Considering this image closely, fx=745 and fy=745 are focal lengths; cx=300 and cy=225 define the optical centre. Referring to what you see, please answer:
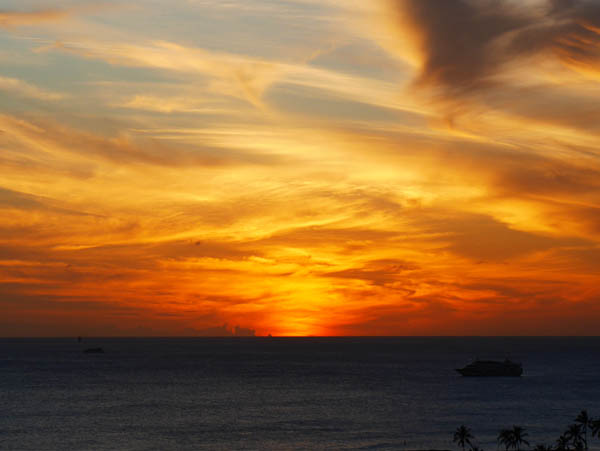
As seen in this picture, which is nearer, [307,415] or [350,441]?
[350,441]

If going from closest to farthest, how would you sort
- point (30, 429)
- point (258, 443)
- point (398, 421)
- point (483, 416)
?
point (258, 443) → point (30, 429) → point (398, 421) → point (483, 416)

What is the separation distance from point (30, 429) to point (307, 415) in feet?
211

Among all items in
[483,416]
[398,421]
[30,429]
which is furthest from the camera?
[483,416]

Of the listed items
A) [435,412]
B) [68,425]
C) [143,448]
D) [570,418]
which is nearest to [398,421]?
[435,412]

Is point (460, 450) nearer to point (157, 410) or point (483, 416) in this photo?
point (483, 416)

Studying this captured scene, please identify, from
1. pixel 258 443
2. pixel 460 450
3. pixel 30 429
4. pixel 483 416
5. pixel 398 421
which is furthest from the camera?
pixel 483 416

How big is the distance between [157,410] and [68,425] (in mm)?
32690

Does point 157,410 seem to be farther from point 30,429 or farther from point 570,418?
point 570,418

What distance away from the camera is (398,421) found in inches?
6865

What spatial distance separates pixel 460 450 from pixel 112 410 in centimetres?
9910

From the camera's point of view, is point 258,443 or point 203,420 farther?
point 203,420

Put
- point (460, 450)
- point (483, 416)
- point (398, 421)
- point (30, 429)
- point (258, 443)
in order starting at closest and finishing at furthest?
point (460, 450) < point (258, 443) < point (30, 429) < point (398, 421) < point (483, 416)

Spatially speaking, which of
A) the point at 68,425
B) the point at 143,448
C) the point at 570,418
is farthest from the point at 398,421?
the point at 68,425

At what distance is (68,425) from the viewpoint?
6560 inches
